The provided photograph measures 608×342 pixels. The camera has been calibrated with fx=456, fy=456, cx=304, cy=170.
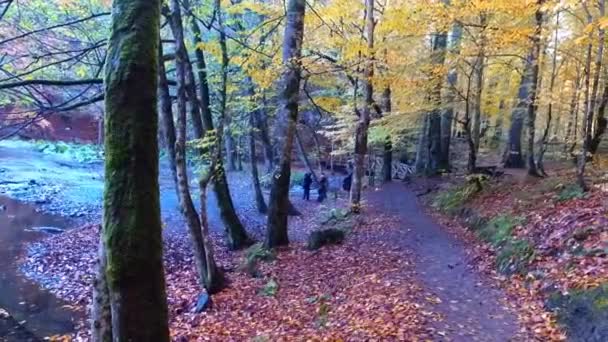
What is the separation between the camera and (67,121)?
47.2 meters

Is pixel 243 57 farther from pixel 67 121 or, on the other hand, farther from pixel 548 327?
pixel 67 121

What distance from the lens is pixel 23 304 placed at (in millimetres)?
9406

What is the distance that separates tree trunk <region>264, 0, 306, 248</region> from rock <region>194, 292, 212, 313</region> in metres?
2.70

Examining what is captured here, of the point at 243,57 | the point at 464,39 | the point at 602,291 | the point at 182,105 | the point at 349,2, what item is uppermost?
the point at 349,2

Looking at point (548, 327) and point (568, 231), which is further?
point (568, 231)

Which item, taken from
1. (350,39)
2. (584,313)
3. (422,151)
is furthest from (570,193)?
(422,151)

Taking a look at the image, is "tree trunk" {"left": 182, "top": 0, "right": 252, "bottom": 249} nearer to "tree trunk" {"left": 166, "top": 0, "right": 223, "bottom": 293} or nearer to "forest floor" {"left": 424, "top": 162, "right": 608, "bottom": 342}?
"tree trunk" {"left": 166, "top": 0, "right": 223, "bottom": 293}

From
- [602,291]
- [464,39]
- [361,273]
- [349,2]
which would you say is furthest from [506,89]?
[602,291]

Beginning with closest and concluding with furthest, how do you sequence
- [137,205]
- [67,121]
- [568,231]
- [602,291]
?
[137,205]
[602,291]
[568,231]
[67,121]

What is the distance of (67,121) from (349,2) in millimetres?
41750

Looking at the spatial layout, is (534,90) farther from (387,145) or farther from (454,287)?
(387,145)

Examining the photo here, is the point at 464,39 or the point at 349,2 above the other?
the point at 349,2

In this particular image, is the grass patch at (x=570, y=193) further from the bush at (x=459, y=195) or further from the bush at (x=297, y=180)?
A: the bush at (x=297, y=180)

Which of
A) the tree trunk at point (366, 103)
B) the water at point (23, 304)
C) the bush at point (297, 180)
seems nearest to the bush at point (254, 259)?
the water at point (23, 304)
